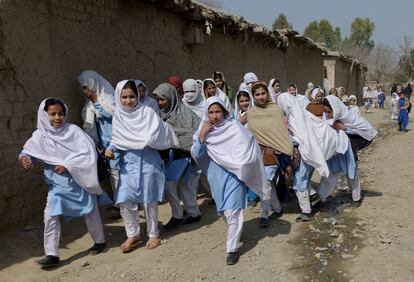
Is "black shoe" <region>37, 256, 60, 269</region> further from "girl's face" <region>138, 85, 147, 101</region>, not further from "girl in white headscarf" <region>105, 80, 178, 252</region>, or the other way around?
"girl's face" <region>138, 85, 147, 101</region>

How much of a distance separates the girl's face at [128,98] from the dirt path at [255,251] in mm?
1241

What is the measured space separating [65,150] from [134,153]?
0.57 metres

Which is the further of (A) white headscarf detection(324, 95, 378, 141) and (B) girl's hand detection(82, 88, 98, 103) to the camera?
(A) white headscarf detection(324, 95, 378, 141)

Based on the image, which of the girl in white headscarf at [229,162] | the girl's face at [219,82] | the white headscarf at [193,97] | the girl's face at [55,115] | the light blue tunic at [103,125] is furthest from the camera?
the girl's face at [219,82]

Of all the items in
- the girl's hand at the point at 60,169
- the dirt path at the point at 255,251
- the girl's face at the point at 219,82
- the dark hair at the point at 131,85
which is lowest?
the dirt path at the point at 255,251

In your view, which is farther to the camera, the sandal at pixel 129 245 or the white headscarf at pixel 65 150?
the sandal at pixel 129 245

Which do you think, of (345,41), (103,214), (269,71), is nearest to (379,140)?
(269,71)

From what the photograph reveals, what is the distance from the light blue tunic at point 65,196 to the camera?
3947 millimetres

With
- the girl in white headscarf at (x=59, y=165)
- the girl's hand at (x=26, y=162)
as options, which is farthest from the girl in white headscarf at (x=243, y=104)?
the girl's hand at (x=26, y=162)

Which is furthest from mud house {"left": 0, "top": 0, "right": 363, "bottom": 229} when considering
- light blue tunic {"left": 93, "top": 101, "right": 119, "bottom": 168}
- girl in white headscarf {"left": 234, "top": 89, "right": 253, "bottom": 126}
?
girl in white headscarf {"left": 234, "top": 89, "right": 253, "bottom": 126}

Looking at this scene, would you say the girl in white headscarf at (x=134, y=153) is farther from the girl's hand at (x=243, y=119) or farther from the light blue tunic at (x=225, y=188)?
the girl's hand at (x=243, y=119)

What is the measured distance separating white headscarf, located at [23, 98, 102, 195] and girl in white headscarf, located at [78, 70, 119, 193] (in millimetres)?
1097

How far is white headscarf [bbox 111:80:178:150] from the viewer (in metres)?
4.20

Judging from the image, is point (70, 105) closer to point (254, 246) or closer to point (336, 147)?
point (254, 246)
